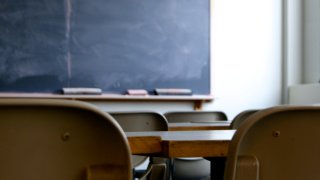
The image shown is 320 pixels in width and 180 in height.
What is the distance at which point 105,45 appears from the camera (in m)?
3.92

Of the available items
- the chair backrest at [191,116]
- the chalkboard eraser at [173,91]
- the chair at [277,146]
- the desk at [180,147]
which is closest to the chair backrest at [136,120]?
the chair backrest at [191,116]

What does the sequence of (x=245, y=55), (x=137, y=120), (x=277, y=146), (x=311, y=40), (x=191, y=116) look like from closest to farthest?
(x=277, y=146) → (x=137, y=120) → (x=191, y=116) → (x=245, y=55) → (x=311, y=40)

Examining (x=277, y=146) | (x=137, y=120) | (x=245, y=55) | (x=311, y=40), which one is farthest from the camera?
(x=311, y=40)

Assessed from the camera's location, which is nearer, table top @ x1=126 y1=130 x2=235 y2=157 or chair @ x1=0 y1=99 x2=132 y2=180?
chair @ x1=0 y1=99 x2=132 y2=180

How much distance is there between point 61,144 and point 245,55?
404cm

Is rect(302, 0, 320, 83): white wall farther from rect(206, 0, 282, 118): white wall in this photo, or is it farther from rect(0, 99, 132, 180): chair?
rect(0, 99, 132, 180): chair

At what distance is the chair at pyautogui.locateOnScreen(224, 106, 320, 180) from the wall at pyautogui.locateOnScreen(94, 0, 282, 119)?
3302 millimetres

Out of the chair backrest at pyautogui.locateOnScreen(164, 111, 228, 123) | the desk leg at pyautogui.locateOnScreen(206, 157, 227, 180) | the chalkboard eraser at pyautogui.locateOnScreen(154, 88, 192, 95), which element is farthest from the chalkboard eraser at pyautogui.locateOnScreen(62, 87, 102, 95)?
the desk leg at pyautogui.locateOnScreen(206, 157, 227, 180)

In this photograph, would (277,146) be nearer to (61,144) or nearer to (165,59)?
(61,144)

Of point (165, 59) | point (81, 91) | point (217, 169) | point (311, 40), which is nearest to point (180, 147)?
point (217, 169)

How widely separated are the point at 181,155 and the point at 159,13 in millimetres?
3381

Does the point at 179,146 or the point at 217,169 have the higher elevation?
the point at 179,146

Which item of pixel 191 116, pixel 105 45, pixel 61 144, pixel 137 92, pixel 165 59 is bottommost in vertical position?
pixel 191 116

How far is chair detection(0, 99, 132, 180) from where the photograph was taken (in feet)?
2.39
